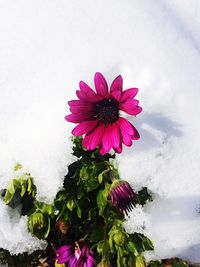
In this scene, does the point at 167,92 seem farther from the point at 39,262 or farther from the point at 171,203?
the point at 39,262

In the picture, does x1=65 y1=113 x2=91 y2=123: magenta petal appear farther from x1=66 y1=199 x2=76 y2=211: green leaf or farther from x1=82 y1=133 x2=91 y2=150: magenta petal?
x1=66 y1=199 x2=76 y2=211: green leaf

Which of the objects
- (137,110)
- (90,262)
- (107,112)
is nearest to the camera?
(137,110)

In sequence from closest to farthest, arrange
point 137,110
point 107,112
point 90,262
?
1. point 137,110
2. point 107,112
3. point 90,262

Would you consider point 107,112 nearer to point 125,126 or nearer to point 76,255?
point 125,126

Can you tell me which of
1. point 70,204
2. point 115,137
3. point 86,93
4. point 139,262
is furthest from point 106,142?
point 139,262

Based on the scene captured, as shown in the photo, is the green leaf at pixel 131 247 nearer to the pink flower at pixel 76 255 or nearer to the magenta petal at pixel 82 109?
the pink flower at pixel 76 255

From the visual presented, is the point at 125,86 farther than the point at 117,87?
Yes

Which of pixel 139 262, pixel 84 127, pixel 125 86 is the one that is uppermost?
pixel 125 86

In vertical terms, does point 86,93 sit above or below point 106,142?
above
